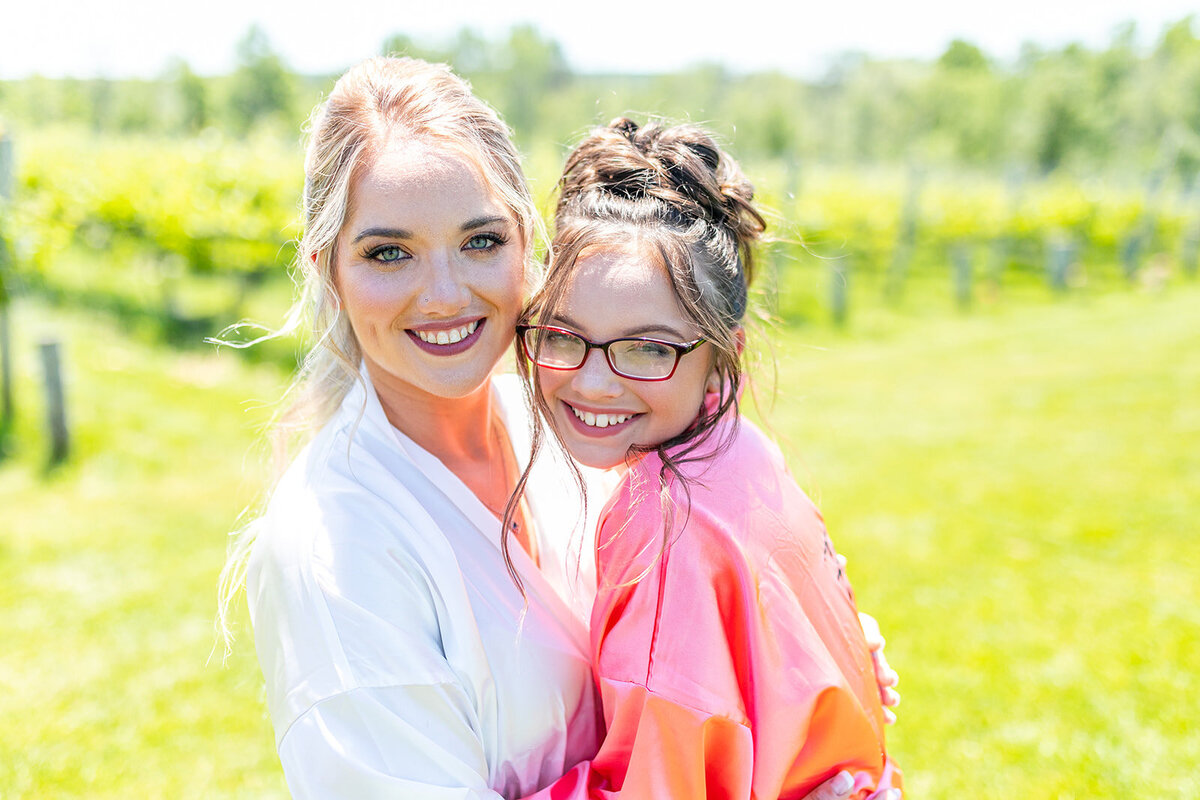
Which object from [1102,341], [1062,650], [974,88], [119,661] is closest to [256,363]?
[119,661]

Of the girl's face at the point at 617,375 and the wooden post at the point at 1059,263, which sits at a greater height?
the girl's face at the point at 617,375

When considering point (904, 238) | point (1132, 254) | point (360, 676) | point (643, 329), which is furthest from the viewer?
point (1132, 254)

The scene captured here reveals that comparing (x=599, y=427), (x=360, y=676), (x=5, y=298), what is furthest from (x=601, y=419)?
(x=5, y=298)

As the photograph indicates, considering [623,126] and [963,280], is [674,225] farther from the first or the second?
[963,280]

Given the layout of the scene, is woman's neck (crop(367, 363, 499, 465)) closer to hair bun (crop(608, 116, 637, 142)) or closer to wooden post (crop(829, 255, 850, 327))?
hair bun (crop(608, 116, 637, 142))

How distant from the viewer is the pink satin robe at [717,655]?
61.1 inches

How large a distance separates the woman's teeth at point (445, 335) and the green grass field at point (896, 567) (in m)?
0.79

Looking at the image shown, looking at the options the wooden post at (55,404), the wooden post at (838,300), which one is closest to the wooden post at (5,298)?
the wooden post at (55,404)

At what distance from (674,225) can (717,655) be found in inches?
33.4

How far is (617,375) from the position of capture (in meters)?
1.75

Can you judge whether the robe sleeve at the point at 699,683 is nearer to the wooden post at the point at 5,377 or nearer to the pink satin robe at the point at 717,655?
the pink satin robe at the point at 717,655

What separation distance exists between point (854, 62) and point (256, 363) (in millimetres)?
78995

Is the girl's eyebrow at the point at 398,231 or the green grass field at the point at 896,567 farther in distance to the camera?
the green grass field at the point at 896,567

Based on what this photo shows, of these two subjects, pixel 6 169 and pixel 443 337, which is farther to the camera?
pixel 6 169
